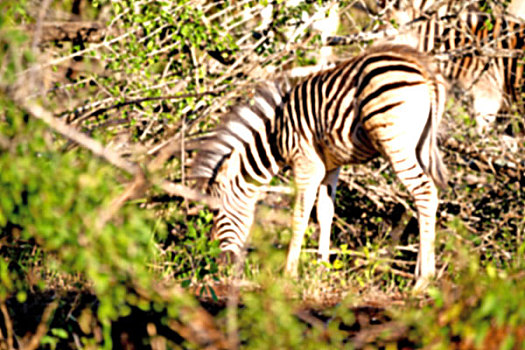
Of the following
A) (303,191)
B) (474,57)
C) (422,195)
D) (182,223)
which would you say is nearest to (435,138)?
(422,195)

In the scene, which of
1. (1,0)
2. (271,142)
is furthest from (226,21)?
(1,0)

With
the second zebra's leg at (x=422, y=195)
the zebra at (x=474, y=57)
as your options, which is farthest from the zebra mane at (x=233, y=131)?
the zebra at (x=474, y=57)

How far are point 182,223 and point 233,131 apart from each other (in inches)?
47.8

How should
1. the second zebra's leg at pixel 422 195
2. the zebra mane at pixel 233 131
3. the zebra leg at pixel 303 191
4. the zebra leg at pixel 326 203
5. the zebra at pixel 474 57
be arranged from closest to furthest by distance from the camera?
1. the second zebra's leg at pixel 422 195
2. the zebra leg at pixel 303 191
3. the zebra leg at pixel 326 203
4. the zebra mane at pixel 233 131
5. the zebra at pixel 474 57

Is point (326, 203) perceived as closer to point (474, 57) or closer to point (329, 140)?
point (329, 140)

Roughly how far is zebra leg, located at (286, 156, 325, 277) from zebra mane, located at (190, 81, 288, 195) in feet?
2.16

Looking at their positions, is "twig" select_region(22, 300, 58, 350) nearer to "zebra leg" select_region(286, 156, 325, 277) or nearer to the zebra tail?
"zebra leg" select_region(286, 156, 325, 277)

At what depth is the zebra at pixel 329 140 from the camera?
6.05 metres

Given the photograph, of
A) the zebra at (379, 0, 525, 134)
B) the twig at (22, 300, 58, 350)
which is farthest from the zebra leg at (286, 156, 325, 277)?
the twig at (22, 300, 58, 350)

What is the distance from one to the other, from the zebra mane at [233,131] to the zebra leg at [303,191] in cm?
66

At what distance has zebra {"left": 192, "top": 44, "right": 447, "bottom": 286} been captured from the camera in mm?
6055

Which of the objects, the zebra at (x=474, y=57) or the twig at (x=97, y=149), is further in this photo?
the zebra at (x=474, y=57)

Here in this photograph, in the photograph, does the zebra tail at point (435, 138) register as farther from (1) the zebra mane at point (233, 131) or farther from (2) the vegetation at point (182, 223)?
(1) the zebra mane at point (233, 131)

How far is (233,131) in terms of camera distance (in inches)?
283
